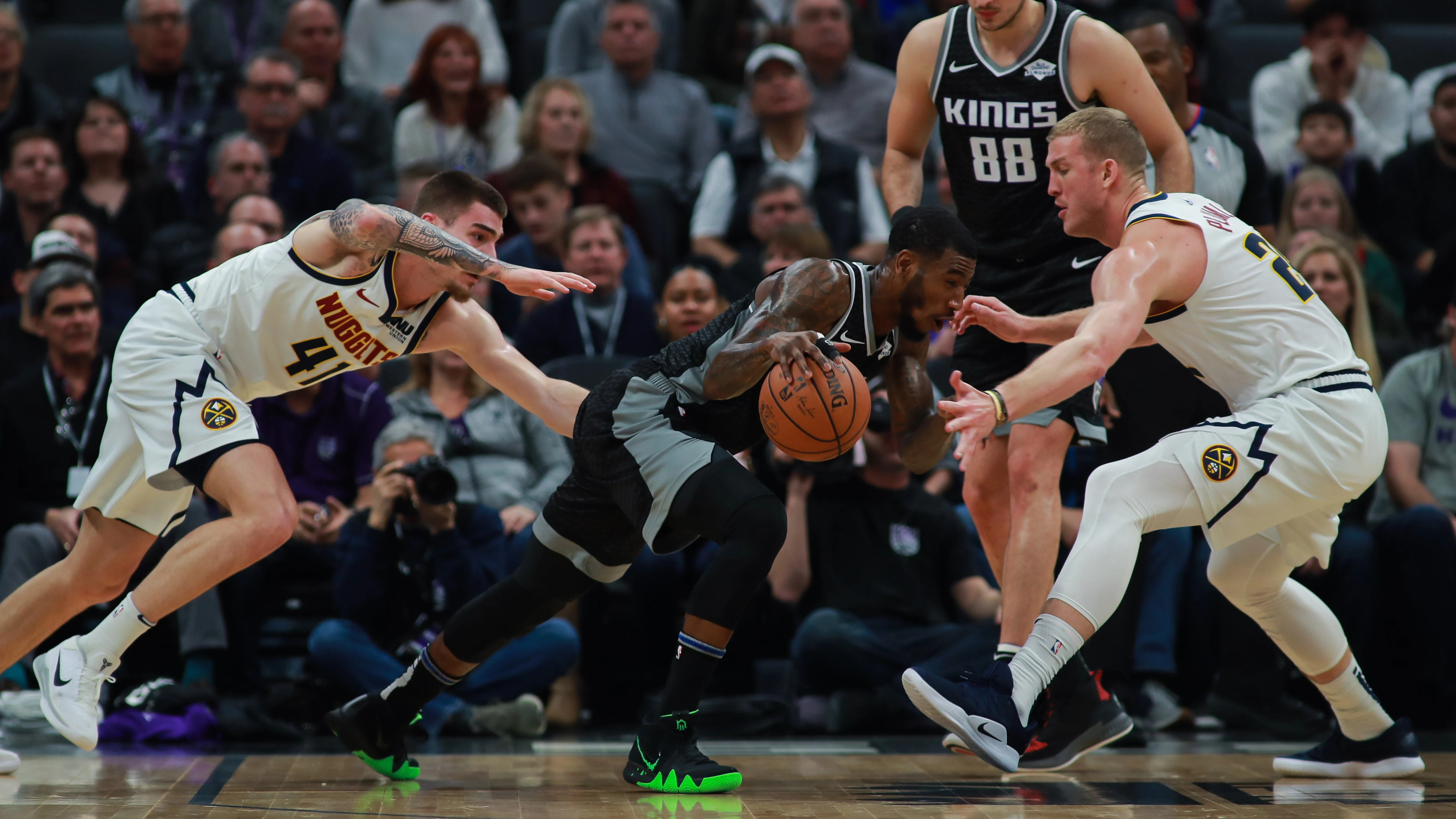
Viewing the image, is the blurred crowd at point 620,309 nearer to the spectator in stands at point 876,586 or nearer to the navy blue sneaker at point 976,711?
the spectator in stands at point 876,586

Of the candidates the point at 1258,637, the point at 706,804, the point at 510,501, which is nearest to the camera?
the point at 706,804

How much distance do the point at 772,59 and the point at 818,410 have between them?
5.49 meters

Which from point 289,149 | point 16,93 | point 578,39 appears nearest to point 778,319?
point 289,149

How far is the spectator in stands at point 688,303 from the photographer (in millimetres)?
7914

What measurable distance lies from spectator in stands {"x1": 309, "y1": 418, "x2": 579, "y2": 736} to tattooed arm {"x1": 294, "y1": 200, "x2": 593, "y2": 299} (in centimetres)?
Result: 182

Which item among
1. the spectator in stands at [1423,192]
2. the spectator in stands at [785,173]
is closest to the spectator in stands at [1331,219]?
the spectator in stands at [1423,192]

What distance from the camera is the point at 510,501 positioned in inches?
303

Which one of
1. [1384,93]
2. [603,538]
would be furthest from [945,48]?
[1384,93]

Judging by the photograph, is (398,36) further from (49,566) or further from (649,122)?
(49,566)

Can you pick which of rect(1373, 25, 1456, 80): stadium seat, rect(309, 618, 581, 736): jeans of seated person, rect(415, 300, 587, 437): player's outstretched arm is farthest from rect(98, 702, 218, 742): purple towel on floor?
rect(1373, 25, 1456, 80): stadium seat

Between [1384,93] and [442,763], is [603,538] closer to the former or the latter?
[442,763]

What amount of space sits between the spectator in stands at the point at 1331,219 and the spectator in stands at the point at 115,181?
695 cm

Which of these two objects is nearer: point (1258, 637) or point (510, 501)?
point (1258, 637)

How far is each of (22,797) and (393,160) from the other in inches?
249
